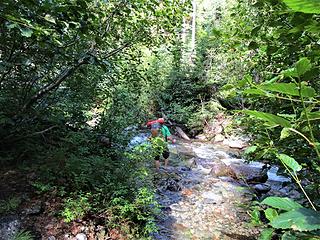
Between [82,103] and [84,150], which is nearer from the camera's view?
[84,150]

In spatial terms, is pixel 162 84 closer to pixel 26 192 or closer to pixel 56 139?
pixel 56 139

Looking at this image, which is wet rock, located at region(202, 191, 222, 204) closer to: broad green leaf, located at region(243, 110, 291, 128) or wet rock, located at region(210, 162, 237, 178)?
wet rock, located at region(210, 162, 237, 178)

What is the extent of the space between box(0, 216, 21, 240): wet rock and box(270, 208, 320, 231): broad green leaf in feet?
14.3

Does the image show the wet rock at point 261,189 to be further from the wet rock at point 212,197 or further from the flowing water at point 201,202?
the wet rock at point 212,197

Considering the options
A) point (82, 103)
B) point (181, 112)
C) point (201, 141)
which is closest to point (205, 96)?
point (181, 112)

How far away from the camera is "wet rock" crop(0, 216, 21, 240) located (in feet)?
13.8

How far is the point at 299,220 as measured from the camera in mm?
738

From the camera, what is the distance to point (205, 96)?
19.2m

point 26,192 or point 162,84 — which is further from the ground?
point 26,192

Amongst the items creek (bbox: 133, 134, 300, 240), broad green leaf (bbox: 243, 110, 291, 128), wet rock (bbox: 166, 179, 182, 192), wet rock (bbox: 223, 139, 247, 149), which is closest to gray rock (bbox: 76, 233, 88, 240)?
creek (bbox: 133, 134, 300, 240)

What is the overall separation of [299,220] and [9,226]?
15.0 ft

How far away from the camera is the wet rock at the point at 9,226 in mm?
4211

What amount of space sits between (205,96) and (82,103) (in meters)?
13.4

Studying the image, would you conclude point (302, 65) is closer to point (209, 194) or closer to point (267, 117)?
point (267, 117)
